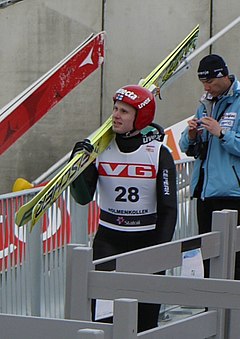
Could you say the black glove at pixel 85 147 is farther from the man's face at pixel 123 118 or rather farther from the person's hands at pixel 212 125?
the person's hands at pixel 212 125

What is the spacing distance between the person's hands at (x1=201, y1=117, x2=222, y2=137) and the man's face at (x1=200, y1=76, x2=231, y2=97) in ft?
0.66

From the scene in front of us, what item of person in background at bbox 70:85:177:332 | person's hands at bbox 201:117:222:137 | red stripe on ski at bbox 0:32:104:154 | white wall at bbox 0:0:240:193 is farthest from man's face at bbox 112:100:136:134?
white wall at bbox 0:0:240:193

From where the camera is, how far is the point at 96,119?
13.9m

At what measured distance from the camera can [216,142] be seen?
20.9 ft

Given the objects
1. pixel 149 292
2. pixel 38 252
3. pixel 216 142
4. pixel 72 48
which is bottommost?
pixel 149 292

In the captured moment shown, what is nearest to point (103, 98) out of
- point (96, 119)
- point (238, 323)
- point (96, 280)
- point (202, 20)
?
point (96, 119)

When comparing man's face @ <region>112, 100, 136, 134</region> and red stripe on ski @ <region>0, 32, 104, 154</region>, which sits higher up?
red stripe on ski @ <region>0, 32, 104, 154</region>

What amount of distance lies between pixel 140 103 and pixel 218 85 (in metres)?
0.92

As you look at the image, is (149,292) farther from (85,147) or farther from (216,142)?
(216,142)

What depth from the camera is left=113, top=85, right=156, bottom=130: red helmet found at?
5562 millimetres

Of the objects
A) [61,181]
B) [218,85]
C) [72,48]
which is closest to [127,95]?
[61,181]

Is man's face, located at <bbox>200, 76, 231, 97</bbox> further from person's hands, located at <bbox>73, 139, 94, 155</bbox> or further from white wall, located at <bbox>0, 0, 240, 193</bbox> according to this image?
white wall, located at <bbox>0, 0, 240, 193</bbox>

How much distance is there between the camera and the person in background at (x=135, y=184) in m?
5.59

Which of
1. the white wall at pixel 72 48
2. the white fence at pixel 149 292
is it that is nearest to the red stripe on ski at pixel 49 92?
the white wall at pixel 72 48
